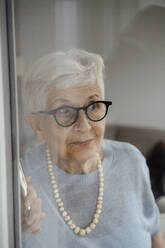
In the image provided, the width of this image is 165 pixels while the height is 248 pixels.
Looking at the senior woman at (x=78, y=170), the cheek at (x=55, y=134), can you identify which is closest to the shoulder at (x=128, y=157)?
the senior woman at (x=78, y=170)

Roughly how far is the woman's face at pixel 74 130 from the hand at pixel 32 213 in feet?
0.34

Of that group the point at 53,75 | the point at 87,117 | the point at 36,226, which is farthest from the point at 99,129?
the point at 36,226

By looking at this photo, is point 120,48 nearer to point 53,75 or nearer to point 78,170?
point 53,75

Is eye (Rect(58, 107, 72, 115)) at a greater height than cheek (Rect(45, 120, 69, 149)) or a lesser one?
greater

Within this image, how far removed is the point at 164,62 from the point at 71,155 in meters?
0.29

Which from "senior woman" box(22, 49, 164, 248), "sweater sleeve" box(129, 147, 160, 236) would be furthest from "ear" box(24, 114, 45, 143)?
"sweater sleeve" box(129, 147, 160, 236)

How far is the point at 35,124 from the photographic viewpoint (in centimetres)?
64

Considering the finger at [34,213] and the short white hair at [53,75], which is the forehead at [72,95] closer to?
the short white hair at [53,75]

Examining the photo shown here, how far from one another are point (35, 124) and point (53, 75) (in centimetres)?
11

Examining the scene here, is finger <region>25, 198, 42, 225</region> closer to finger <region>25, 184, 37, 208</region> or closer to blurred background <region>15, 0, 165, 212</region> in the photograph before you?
finger <region>25, 184, 37, 208</region>

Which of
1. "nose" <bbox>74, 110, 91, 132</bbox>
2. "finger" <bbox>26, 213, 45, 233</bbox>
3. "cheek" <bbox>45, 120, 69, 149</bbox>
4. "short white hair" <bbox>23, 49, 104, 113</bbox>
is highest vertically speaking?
"short white hair" <bbox>23, 49, 104, 113</bbox>

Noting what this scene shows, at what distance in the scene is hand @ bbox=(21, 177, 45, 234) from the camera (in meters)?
0.67

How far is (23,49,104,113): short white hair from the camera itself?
619mm

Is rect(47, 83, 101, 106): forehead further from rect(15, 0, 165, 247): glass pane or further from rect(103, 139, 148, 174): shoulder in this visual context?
rect(103, 139, 148, 174): shoulder
